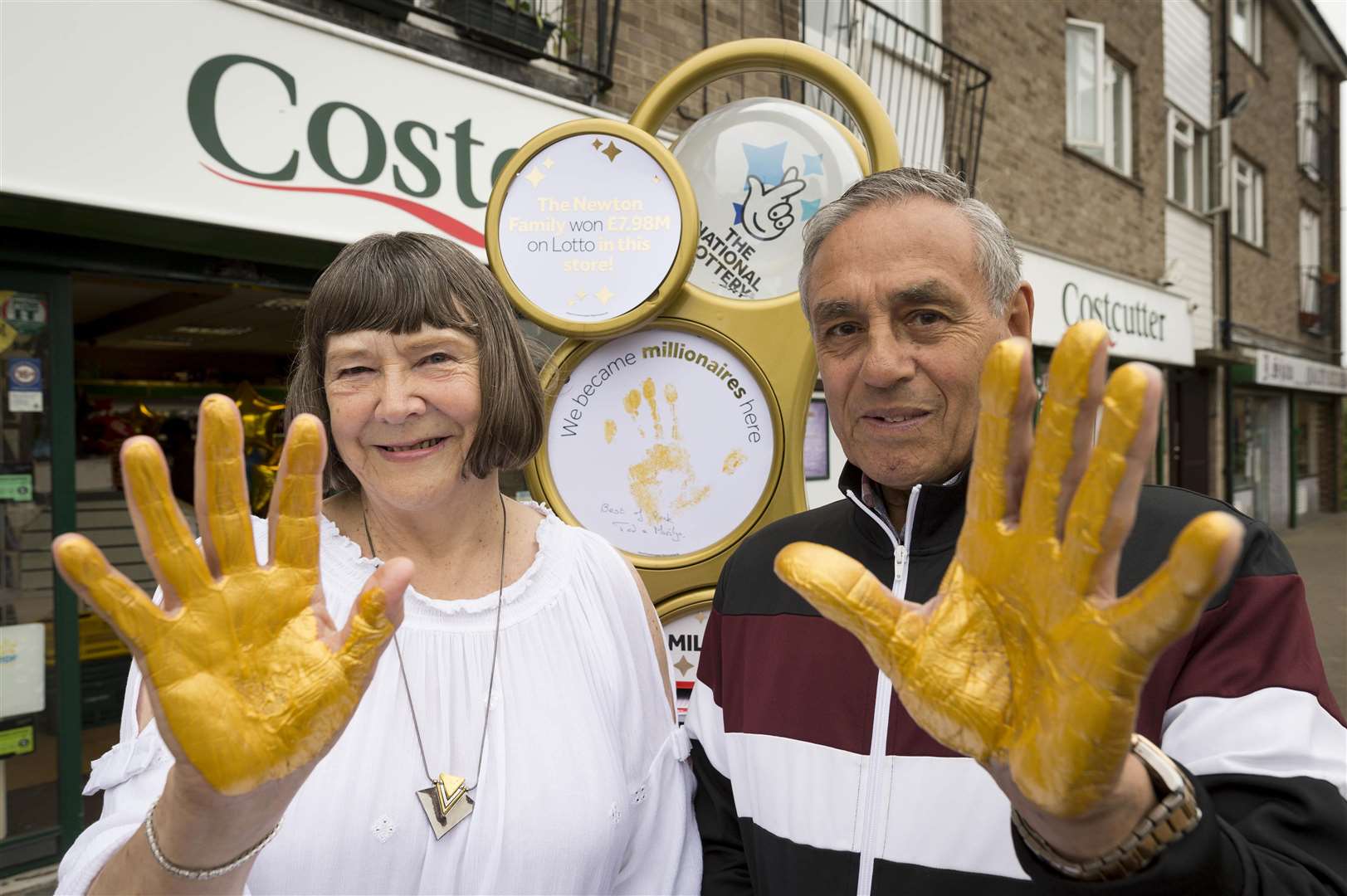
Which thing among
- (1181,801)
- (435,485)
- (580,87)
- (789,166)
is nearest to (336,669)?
(435,485)

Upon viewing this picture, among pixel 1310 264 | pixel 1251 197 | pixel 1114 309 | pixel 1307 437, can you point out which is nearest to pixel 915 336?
pixel 1114 309

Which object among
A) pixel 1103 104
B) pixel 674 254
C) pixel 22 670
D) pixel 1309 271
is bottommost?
pixel 22 670

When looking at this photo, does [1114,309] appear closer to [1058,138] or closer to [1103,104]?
[1058,138]

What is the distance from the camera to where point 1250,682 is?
3.59 ft

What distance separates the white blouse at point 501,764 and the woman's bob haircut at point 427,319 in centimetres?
23

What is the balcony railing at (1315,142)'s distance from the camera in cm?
1783

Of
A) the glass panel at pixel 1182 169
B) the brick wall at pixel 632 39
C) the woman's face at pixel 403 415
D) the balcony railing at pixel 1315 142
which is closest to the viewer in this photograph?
the woman's face at pixel 403 415

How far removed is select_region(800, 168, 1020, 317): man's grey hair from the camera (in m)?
1.41

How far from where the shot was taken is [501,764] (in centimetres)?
145

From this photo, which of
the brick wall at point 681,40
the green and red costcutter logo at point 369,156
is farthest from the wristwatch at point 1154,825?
the brick wall at point 681,40

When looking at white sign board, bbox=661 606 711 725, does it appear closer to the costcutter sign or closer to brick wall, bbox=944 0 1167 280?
the costcutter sign

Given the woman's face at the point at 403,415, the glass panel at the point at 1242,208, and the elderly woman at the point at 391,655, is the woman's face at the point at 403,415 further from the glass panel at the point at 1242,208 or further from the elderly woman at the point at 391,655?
the glass panel at the point at 1242,208

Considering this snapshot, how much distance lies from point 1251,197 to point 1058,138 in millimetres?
8532

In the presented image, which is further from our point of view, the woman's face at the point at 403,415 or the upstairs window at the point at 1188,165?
the upstairs window at the point at 1188,165
